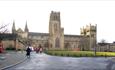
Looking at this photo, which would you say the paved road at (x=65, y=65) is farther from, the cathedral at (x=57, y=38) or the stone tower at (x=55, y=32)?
the stone tower at (x=55, y=32)

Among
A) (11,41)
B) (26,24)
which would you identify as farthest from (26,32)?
(11,41)

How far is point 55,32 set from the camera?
→ 458 ft

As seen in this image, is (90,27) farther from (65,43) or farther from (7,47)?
(7,47)

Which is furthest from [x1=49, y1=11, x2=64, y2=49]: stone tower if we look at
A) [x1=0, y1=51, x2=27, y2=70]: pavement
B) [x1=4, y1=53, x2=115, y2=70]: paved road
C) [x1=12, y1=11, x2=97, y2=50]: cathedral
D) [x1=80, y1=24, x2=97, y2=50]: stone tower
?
[x1=4, y1=53, x2=115, y2=70]: paved road

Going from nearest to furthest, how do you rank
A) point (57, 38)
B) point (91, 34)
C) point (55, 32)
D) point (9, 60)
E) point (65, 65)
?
point (65, 65), point (9, 60), point (55, 32), point (57, 38), point (91, 34)

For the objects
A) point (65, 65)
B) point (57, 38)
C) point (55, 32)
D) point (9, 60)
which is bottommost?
point (65, 65)

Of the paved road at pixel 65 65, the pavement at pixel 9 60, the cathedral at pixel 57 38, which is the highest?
the cathedral at pixel 57 38

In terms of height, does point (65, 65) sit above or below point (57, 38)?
below

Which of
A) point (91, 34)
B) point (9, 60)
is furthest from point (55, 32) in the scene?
point (9, 60)

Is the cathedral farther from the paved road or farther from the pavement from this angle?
the paved road

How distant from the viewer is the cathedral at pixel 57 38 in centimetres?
13975

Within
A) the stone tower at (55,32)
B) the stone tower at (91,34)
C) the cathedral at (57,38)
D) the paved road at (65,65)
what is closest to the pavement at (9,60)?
the paved road at (65,65)

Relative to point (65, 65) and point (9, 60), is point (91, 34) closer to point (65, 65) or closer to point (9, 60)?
point (9, 60)

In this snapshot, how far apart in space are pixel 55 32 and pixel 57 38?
9.70 feet
